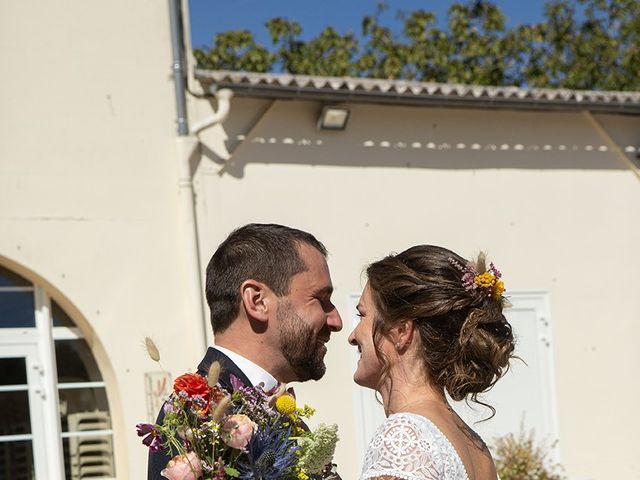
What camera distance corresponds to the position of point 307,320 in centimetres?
357

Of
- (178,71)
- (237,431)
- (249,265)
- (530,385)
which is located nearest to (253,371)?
(249,265)

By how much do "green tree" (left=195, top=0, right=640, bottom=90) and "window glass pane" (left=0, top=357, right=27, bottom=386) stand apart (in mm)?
8955

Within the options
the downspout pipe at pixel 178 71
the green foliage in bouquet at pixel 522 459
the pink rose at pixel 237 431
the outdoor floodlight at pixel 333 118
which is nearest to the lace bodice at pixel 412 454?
the pink rose at pixel 237 431

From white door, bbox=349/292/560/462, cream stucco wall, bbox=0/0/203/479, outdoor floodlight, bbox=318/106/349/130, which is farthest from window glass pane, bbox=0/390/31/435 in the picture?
white door, bbox=349/292/560/462

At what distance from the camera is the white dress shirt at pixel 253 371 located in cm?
348

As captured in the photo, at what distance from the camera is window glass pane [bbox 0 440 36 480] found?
28.1ft

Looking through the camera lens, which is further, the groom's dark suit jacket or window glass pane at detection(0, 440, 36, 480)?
window glass pane at detection(0, 440, 36, 480)

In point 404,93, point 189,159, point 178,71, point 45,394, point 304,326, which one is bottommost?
point 304,326

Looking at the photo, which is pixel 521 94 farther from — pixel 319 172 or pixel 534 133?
pixel 319 172

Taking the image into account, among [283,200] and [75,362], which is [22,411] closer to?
[75,362]

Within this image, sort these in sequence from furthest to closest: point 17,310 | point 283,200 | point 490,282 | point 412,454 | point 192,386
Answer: point 283,200 < point 17,310 < point 490,282 < point 192,386 < point 412,454

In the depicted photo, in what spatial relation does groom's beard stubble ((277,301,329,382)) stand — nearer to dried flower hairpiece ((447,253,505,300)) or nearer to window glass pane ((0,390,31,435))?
dried flower hairpiece ((447,253,505,300))

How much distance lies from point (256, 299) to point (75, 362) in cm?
557

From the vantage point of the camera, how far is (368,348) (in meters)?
3.30
